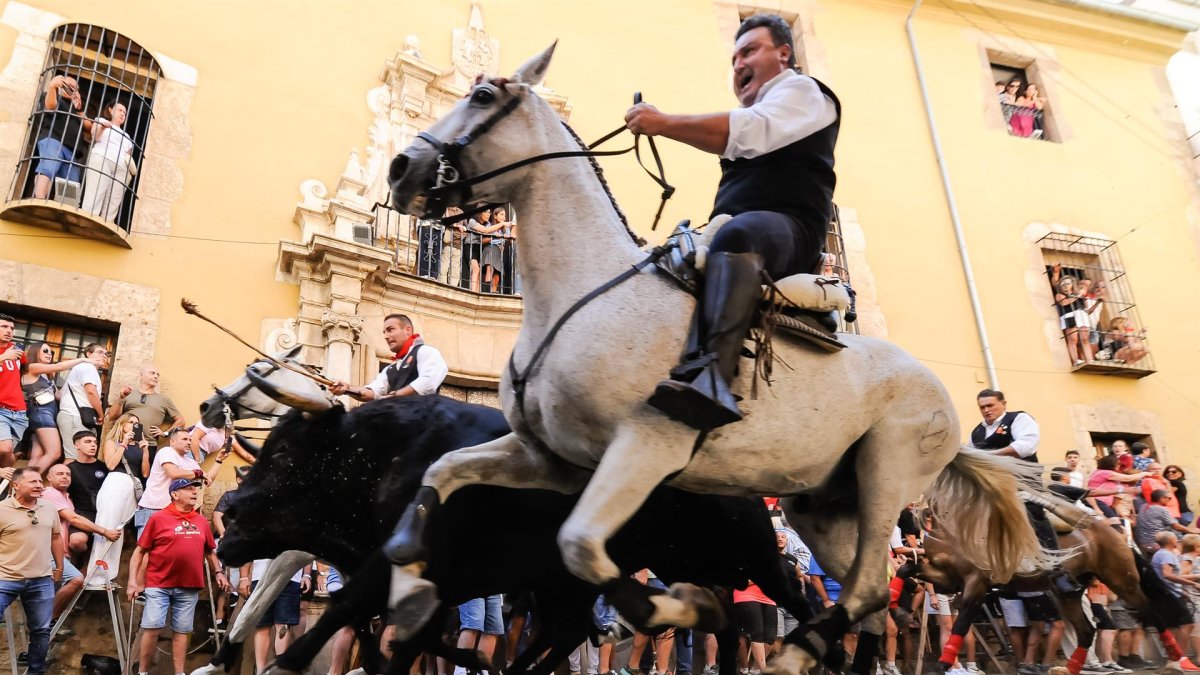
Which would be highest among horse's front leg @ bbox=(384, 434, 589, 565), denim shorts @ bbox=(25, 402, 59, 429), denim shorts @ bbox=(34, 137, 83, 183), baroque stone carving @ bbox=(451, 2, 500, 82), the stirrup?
baroque stone carving @ bbox=(451, 2, 500, 82)

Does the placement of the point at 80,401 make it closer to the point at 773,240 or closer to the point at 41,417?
the point at 41,417

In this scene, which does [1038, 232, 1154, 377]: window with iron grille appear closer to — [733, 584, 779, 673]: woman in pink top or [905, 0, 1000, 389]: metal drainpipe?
[905, 0, 1000, 389]: metal drainpipe

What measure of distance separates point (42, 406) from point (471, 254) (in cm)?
603

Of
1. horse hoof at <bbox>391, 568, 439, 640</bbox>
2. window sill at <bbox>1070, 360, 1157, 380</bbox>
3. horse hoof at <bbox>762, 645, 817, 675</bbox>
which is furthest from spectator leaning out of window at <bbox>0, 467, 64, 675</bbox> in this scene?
window sill at <bbox>1070, 360, 1157, 380</bbox>

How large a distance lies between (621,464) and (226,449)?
690 cm

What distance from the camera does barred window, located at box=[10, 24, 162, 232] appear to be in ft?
33.3

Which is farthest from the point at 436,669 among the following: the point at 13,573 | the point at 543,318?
the point at 543,318

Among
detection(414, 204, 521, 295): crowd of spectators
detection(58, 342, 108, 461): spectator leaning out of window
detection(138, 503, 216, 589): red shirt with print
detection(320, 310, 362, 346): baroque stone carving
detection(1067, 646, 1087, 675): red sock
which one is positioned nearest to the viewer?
detection(138, 503, 216, 589): red shirt with print

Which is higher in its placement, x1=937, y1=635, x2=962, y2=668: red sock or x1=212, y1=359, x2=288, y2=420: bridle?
x1=212, y1=359, x2=288, y2=420: bridle

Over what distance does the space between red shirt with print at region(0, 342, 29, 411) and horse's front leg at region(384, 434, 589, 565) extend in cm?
626

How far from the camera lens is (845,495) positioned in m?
4.01

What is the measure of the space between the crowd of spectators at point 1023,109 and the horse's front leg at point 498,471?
17894mm

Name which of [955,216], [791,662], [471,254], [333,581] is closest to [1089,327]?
[955,216]

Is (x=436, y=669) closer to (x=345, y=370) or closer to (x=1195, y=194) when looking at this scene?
(x=345, y=370)
